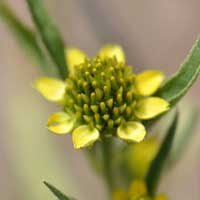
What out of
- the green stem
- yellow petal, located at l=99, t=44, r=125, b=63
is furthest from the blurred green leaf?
yellow petal, located at l=99, t=44, r=125, b=63

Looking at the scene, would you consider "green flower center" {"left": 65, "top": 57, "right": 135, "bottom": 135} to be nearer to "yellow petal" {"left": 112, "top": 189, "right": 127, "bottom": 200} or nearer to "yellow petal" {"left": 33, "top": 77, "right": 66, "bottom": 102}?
"yellow petal" {"left": 33, "top": 77, "right": 66, "bottom": 102}

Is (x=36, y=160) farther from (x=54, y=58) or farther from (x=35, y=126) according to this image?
(x=54, y=58)

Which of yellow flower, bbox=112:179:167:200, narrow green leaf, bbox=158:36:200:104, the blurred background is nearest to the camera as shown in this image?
narrow green leaf, bbox=158:36:200:104

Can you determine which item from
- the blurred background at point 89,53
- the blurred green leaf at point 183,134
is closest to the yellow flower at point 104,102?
the blurred green leaf at point 183,134

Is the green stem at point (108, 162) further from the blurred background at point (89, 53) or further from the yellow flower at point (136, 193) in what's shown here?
the blurred background at point (89, 53)

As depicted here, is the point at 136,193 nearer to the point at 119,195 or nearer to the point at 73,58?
the point at 119,195

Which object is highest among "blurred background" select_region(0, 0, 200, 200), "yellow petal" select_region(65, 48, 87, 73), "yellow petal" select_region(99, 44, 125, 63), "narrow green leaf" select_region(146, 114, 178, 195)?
"yellow petal" select_region(65, 48, 87, 73)

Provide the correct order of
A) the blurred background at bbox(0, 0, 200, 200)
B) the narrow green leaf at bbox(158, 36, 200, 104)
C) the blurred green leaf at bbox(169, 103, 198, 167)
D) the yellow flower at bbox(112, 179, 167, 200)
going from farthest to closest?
the blurred background at bbox(0, 0, 200, 200), the blurred green leaf at bbox(169, 103, 198, 167), the yellow flower at bbox(112, 179, 167, 200), the narrow green leaf at bbox(158, 36, 200, 104)
